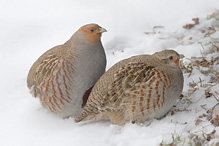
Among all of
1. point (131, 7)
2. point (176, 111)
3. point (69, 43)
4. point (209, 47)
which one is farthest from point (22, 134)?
point (131, 7)

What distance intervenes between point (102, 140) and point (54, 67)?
114 centimetres

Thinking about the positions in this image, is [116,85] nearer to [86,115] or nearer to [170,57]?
[86,115]

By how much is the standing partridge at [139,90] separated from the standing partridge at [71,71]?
1.20 ft

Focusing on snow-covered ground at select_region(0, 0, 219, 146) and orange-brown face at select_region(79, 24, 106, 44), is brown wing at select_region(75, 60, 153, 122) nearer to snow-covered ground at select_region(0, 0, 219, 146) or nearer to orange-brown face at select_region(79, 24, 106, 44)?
snow-covered ground at select_region(0, 0, 219, 146)

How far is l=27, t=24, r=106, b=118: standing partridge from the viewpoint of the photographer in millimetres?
4363

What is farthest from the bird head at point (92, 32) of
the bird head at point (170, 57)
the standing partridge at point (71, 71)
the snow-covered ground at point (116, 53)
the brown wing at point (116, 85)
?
the snow-covered ground at point (116, 53)

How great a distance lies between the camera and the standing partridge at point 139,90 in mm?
3854

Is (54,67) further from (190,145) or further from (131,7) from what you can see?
(131,7)

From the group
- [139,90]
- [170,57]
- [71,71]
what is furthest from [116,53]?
[139,90]

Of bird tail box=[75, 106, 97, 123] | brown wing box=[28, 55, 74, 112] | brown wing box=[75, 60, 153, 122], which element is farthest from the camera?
brown wing box=[28, 55, 74, 112]

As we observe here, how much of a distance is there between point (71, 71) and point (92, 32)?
56cm

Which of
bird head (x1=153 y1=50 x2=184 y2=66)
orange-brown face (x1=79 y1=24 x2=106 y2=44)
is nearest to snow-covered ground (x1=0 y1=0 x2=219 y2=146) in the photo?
bird head (x1=153 y1=50 x2=184 y2=66)

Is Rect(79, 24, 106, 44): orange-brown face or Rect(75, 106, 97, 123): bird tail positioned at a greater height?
Rect(79, 24, 106, 44): orange-brown face

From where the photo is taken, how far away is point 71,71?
436 cm
